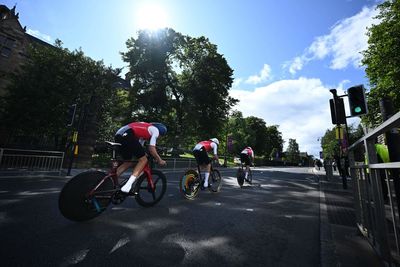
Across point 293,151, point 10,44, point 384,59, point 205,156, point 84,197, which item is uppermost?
point 10,44

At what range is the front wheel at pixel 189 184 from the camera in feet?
19.5

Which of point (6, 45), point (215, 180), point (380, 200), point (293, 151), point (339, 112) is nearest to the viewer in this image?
point (380, 200)

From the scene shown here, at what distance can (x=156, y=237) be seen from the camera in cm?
290

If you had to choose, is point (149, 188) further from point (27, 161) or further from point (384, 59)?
point (384, 59)

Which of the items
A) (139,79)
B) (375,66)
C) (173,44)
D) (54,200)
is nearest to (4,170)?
(54,200)

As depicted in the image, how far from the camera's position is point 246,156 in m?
9.36

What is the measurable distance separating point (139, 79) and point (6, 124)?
1534 centimetres

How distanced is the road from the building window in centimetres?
2957

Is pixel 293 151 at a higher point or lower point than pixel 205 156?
higher

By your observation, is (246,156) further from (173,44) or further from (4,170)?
(173,44)

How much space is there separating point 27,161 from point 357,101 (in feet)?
A: 44.7

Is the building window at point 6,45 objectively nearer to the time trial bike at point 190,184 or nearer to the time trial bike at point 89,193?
the time trial bike at point 190,184

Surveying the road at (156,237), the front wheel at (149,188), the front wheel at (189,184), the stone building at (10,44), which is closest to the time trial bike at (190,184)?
the front wheel at (189,184)

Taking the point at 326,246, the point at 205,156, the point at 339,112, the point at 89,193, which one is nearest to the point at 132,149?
the point at 89,193
